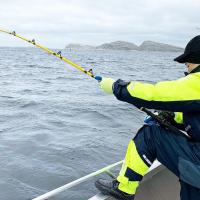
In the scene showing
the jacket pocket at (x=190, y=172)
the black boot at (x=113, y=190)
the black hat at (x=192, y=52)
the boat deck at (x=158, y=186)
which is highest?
the black hat at (x=192, y=52)

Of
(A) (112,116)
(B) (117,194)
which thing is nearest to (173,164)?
(B) (117,194)

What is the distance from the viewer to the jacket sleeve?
10.3 feet

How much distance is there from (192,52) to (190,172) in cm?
108

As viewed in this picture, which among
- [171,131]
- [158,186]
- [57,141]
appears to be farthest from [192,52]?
[57,141]

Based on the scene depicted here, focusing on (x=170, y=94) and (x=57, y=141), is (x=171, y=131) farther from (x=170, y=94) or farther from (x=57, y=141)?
(x=57, y=141)

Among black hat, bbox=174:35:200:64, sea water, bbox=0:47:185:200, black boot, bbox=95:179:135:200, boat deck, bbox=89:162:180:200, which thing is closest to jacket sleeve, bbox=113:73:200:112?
black hat, bbox=174:35:200:64

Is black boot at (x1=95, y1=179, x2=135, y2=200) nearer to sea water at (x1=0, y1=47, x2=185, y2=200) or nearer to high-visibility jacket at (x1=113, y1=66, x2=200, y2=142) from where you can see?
high-visibility jacket at (x1=113, y1=66, x2=200, y2=142)

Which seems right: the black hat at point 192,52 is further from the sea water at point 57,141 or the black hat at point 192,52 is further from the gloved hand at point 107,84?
the sea water at point 57,141

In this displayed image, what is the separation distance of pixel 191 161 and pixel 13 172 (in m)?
4.43

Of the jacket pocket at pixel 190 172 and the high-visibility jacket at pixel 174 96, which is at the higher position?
the high-visibility jacket at pixel 174 96

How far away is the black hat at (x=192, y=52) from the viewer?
11.0 feet

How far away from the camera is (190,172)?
128 inches

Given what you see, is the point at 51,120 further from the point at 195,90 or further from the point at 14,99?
the point at 195,90

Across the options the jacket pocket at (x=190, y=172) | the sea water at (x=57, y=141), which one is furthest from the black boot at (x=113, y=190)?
the sea water at (x=57, y=141)
